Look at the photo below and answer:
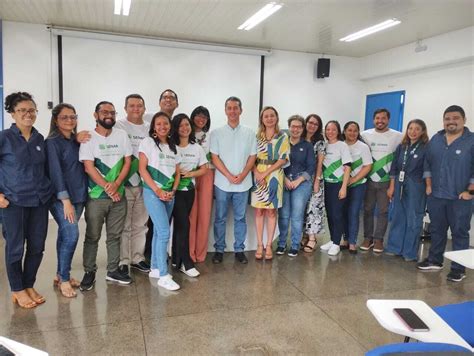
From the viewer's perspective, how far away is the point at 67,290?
2912 mm

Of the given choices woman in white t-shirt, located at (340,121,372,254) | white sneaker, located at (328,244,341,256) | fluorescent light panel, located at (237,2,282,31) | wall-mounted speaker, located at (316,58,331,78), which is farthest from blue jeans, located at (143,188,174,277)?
wall-mounted speaker, located at (316,58,331,78)

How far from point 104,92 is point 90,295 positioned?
4.33 metres

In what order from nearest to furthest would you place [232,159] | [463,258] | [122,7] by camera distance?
[463,258], [232,159], [122,7]

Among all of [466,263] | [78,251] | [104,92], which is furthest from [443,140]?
[104,92]

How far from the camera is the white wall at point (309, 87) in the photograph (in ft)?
24.1

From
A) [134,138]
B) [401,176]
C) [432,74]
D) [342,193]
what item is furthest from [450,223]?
[432,74]

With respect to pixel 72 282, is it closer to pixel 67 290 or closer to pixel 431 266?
pixel 67 290

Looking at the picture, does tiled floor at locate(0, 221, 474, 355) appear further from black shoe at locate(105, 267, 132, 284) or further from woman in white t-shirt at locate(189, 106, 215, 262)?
woman in white t-shirt at locate(189, 106, 215, 262)

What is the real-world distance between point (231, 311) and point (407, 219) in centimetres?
244

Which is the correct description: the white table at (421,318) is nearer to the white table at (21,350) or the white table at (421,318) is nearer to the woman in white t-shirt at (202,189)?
the white table at (21,350)

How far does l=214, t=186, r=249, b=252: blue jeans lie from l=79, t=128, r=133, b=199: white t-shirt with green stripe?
3.47 feet

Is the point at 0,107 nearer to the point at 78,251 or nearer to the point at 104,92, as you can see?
the point at 104,92

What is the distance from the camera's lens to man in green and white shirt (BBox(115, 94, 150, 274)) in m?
3.19

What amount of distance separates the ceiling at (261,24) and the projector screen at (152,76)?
31cm
